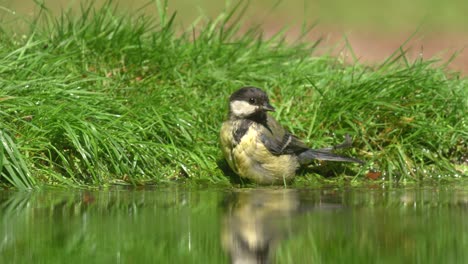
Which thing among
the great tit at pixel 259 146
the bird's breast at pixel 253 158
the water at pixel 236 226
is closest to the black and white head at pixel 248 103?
the great tit at pixel 259 146

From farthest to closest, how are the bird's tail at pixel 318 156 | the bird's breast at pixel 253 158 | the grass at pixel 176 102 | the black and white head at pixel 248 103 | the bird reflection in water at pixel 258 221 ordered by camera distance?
the bird's tail at pixel 318 156 → the black and white head at pixel 248 103 → the bird's breast at pixel 253 158 → the grass at pixel 176 102 → the bird reflection in water at pixel 258 221

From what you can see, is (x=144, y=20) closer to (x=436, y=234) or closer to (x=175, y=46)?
(x=175, y=46)

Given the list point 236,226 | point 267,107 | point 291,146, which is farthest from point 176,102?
point 236,226

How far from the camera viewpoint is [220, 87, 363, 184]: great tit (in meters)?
8.69

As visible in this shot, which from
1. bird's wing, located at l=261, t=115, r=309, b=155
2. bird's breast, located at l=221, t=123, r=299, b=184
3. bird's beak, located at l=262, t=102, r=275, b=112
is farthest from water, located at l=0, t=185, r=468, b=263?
bird's beak, located at l=262, t=102, r=275, b=112

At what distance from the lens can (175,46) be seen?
10359mm

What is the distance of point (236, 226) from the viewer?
21.3ft

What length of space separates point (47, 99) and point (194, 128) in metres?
1.26

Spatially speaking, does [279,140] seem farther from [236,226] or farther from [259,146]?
[236,226]

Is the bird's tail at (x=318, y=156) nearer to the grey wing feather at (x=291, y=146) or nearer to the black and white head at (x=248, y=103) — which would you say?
the grey wing feather at (x=291, y=146)

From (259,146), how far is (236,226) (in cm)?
227

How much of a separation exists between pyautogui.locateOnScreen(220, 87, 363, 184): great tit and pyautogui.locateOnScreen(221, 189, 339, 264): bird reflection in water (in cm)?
28

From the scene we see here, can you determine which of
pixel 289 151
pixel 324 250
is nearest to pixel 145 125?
pixel 289 151

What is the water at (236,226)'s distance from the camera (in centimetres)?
A: 561
